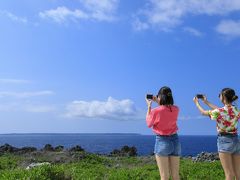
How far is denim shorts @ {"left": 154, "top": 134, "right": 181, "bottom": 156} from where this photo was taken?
1180cm

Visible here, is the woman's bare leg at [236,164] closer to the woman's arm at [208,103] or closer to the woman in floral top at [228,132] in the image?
the woman in floral top at [228,132]

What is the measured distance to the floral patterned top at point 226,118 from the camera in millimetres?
12109

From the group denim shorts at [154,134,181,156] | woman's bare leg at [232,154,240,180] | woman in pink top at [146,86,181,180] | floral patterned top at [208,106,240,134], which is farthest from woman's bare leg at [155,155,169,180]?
woman's bare leg at [232,154,240,180]

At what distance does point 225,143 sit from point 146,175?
8.03 meters

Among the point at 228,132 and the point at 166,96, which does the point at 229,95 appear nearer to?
the point at 228,132

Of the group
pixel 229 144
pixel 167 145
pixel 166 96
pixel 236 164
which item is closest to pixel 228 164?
pixel 236 164

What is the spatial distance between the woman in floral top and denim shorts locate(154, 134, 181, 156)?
3.80ft

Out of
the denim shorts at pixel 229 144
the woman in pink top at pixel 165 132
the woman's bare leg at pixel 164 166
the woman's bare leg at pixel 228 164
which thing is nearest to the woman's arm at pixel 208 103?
the denim shorts at pixel 229 144

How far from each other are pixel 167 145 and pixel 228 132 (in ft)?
5.68

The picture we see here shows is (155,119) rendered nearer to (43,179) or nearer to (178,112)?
(178,112)

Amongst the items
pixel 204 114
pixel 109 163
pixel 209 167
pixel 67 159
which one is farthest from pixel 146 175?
pixel 67 159

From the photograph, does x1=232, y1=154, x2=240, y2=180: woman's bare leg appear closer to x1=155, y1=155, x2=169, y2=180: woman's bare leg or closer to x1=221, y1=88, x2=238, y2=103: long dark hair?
x1=221, y1=88, x2=238, y2=103: long dark hair

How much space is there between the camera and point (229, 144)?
11.9 meters

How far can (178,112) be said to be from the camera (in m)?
12.3
